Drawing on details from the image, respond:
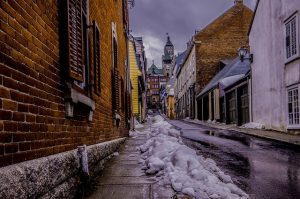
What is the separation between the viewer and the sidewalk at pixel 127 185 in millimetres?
4441

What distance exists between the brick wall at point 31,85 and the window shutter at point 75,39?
23 cm

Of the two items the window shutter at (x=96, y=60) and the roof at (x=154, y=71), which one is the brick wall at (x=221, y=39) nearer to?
the window shutter at (x=96, y=60)

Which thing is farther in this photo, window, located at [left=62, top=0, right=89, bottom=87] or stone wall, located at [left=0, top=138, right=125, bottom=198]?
window, located at [left=62, top=0, right=89, bottom=87]

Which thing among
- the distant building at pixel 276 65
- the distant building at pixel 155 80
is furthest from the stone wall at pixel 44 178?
the distant building at pixel 155 80

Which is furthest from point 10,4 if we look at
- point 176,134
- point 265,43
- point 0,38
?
point 265,43

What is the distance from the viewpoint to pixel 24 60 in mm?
2945

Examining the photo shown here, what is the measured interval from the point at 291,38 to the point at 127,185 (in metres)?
12.4

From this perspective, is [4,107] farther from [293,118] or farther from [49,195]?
[293,118]

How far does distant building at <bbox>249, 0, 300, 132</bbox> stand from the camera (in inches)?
587

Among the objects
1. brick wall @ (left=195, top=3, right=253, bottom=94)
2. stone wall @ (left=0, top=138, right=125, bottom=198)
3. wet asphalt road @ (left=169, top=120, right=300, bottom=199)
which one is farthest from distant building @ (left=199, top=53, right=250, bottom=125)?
stone wall @ (left=0, top=138, right=125, bottom=198)

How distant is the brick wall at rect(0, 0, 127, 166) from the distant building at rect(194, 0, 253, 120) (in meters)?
33.0

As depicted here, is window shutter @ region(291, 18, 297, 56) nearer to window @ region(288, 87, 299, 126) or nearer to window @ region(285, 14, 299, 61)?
window @ region(285, 14, 299, 61)

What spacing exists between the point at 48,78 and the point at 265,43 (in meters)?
16.4

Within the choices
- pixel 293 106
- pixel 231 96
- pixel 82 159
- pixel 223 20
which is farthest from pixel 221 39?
pixel 82 159
